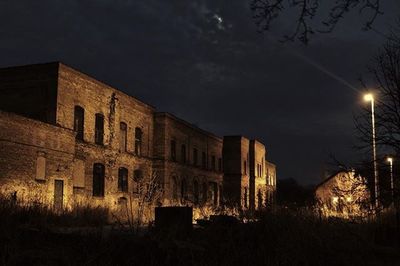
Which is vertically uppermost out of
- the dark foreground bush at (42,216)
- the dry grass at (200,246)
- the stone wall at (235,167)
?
the stone wall at (235,167)

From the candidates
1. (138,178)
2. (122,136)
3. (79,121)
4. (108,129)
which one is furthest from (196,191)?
(79,121)

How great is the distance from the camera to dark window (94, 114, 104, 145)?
2929 cm

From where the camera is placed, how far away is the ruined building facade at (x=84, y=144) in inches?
870

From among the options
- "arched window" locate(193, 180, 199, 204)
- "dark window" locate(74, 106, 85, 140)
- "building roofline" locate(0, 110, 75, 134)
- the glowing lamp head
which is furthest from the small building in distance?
"arched window" locate(193, 180, 199, 204)

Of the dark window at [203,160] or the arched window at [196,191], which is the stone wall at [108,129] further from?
the dark window at [203,160]

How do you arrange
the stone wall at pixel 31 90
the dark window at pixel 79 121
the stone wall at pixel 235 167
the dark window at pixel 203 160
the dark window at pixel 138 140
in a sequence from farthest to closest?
the stone wall at pixel 235 167
the dark window at pixel 203 160
the dark window at pixel 138 140
the dark window at pixel 79 121
the stone wall at pixel 31 90

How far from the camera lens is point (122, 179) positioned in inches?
1253

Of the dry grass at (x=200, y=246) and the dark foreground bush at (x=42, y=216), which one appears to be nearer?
the dry grass at (x=200, y=246)

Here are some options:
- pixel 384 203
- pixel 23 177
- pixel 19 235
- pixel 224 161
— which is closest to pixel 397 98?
pixel 384 203

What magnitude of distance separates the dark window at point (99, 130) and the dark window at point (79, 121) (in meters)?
1.54

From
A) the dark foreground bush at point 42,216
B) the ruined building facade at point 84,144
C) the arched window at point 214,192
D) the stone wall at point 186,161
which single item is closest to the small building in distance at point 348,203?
the ruined building facade at point 84,144

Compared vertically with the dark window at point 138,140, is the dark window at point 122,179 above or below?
below

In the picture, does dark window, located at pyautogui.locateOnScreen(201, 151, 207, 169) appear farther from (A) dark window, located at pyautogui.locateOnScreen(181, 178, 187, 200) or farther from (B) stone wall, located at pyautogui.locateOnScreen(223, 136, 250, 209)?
(A) dark window, located at pyautogui.locateOnScreen(181, 178, 187, 200)

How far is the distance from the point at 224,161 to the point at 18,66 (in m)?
29.2
